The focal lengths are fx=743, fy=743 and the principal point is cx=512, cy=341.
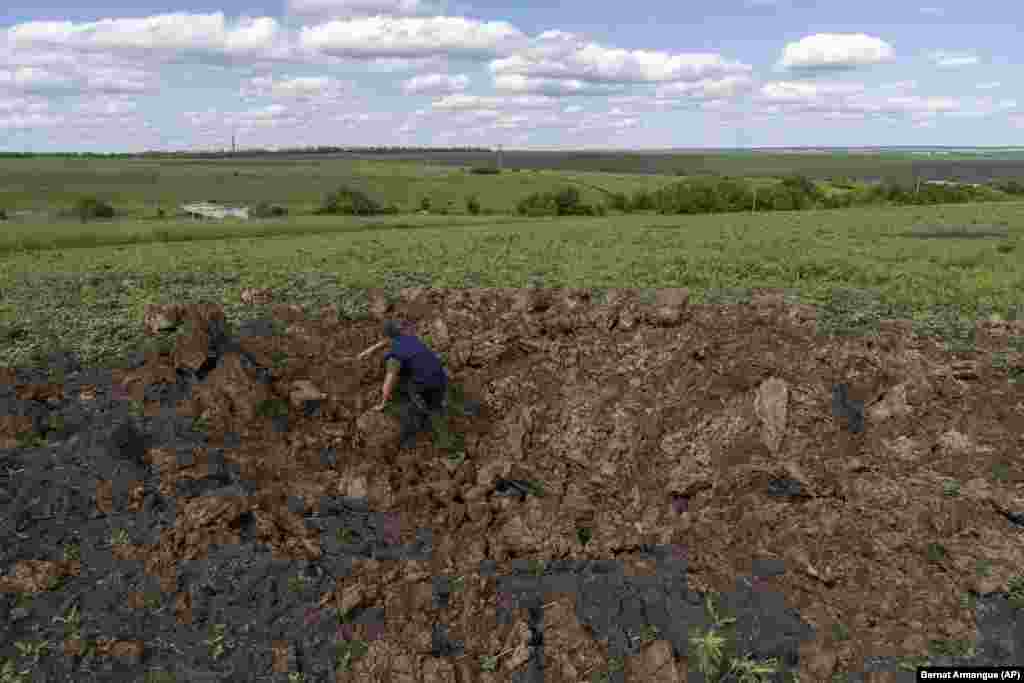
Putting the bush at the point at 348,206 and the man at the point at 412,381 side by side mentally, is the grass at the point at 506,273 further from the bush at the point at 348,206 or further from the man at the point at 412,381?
the bush at the point at 348,206

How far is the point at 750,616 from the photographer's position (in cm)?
751

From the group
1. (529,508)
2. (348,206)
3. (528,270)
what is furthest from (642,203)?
(529,508)

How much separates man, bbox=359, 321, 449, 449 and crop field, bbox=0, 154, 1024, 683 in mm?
258

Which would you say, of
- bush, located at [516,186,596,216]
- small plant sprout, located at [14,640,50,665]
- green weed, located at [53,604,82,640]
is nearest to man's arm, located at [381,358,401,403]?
green weed, located at [53,604,82,640]

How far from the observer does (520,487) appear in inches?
387

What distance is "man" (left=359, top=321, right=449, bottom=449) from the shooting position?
10641 mm

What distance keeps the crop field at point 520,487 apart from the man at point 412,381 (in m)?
0.26

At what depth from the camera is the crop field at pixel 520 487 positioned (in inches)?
280

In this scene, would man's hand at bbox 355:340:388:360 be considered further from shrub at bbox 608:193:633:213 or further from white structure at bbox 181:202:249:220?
shrub at bbox 608:193:633:213

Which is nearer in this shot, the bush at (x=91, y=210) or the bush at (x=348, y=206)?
the bush at (x=91, y=210)

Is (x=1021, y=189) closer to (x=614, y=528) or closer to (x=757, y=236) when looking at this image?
(x=757, y=236)

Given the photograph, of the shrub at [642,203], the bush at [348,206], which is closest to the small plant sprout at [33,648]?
the bush at [348,206]

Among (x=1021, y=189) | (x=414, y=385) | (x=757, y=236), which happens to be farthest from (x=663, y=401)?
(x=1021, y=189)

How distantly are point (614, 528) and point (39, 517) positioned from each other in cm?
666
